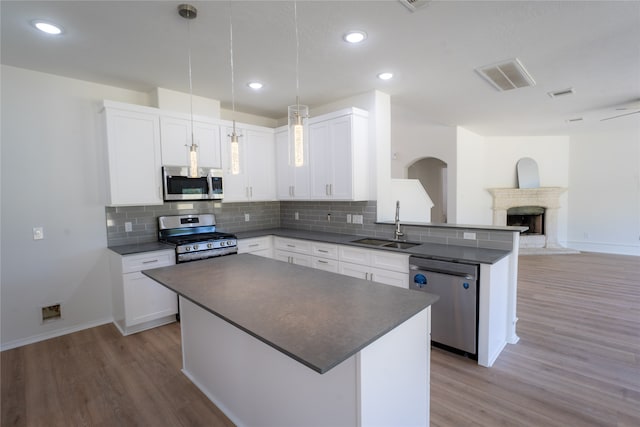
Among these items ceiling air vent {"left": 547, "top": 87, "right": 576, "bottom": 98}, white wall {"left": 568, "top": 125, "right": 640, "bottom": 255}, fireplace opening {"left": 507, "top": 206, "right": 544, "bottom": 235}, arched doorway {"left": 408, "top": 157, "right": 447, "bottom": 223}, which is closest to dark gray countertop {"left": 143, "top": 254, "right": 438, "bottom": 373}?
ceiling air vent {"left": 547, "top": 87, "right": 576, "bottom": 98}

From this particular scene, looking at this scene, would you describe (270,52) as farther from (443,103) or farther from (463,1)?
(443,103)

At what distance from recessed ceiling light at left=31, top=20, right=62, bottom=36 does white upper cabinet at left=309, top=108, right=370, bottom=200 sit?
2.49 m

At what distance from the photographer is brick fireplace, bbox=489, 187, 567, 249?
23.4 feet

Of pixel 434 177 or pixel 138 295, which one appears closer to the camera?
pixel 138 295

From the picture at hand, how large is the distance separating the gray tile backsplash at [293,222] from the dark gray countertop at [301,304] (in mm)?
1604

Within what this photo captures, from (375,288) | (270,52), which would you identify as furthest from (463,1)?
(375,288)

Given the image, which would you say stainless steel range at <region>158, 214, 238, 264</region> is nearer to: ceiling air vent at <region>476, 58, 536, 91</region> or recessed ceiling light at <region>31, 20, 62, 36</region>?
recessed ceiling light at <region>31, 20, 62, 36</region>

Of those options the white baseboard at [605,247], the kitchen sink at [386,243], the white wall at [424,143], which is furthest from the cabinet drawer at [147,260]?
the white baseboard at [605,247]

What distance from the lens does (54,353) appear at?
112 inches

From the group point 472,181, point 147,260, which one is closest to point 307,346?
point 147,260

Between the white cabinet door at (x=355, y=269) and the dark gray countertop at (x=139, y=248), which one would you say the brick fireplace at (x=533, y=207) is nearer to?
the white cabinet door at (x=355, y=269)

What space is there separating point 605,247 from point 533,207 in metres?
1.63

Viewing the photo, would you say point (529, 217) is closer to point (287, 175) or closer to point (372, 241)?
A: point (372, 241)

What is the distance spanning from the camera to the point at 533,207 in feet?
23.9
